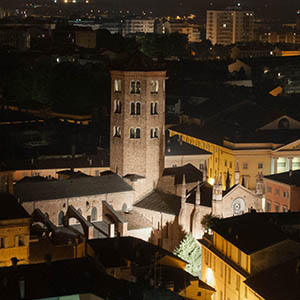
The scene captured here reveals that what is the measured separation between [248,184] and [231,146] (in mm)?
3388

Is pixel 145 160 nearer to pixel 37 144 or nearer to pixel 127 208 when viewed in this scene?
pixel 127 208

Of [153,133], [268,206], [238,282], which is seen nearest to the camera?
[238,282]

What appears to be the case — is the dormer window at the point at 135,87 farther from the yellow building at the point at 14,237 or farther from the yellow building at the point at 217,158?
the yellow building at the point at 14,237

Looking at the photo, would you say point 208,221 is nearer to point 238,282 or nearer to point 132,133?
point 238,282

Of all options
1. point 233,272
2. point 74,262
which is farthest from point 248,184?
point 74,262

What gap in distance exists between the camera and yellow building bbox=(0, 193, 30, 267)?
5128 cm

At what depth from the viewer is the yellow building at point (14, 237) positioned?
51281 mm

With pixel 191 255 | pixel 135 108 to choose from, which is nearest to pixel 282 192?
pixel 135 108

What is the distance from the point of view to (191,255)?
2210 inches

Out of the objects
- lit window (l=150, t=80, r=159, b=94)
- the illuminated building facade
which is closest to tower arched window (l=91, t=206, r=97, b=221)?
lit window (l=150, t=80, r=159, b=94)

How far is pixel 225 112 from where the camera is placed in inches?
3853

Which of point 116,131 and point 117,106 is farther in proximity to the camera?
point 116,131

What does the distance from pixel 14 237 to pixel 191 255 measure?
10.6 metres

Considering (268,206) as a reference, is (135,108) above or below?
above
